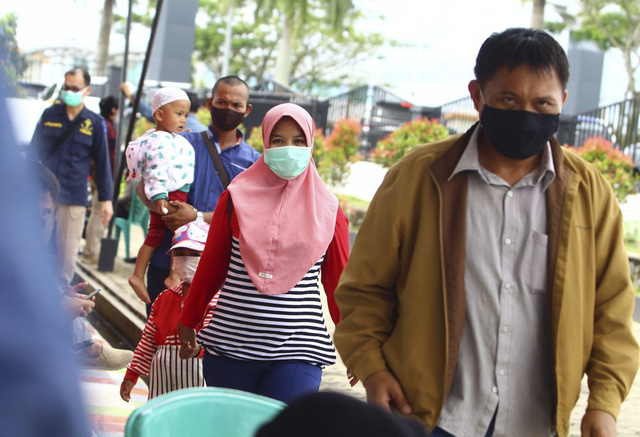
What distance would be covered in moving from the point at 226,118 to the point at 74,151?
3588mm

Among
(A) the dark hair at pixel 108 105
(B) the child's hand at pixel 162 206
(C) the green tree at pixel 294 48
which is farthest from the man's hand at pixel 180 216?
(C) the green tree at pixel 294 48

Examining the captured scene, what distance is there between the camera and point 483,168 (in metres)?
2.56

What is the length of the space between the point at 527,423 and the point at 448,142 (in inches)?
31.8

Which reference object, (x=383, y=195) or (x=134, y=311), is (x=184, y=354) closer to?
(x=383, y=195)

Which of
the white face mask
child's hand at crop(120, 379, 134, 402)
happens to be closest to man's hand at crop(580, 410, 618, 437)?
the white face mask

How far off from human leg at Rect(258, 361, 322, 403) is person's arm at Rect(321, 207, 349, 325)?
11.7 inches

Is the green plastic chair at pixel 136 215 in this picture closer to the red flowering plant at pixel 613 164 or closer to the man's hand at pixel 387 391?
the red flowering plant at pixel 613 164

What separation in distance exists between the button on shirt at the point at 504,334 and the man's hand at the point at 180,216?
2431 mm

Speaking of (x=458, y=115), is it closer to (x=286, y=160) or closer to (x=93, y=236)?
(x=93, y=236)

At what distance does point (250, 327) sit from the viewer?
3.61 meters

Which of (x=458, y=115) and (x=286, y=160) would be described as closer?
(x=286, y=160)

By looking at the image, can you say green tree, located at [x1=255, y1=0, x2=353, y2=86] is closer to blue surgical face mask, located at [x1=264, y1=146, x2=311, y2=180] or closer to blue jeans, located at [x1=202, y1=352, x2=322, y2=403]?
blue surgical face mask, located at [x1=264, y1=146, x2=311, y2=180]

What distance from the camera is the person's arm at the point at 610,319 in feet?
8.07

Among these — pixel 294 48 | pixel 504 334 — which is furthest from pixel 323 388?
pixel 294 48
